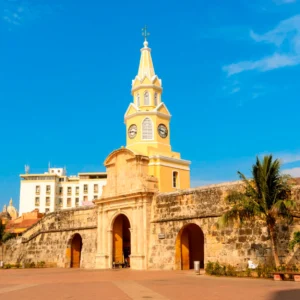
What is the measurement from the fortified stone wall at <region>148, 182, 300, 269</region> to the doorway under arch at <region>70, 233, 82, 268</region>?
9395 mm

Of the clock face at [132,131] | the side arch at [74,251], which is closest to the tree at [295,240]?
the clock face at [132,131]

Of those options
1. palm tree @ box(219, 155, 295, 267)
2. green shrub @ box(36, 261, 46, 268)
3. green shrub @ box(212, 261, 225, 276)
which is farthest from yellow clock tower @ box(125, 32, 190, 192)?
palm tree @ box(219, 155, 295, 267)

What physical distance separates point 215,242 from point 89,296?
11831 millimetres

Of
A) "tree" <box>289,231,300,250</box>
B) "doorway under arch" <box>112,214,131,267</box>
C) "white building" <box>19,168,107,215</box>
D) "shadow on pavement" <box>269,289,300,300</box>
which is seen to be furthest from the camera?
"white building" <box>19,168,107,215</box>

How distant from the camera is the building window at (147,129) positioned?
33.7 meters

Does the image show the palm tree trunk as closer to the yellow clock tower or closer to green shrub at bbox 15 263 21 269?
the yellow clock tower

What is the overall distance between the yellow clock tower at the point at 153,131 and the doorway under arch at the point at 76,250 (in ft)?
27.0

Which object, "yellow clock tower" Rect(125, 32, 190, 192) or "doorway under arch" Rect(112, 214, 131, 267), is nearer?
"doorway under arch" Rect(112, 214, 131, 267)

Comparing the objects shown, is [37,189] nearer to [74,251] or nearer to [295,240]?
[74,251]

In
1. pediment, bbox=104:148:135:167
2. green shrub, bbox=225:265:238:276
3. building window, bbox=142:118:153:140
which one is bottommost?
green shrub, bbox=225:265:238:276

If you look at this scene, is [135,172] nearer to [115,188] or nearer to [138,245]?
[115,188]

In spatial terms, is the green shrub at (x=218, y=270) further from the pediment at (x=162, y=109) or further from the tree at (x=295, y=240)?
the pediment at (x=162, y=109)

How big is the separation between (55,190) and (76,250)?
2601 inches

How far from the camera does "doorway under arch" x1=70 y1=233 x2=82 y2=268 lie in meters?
33.4
